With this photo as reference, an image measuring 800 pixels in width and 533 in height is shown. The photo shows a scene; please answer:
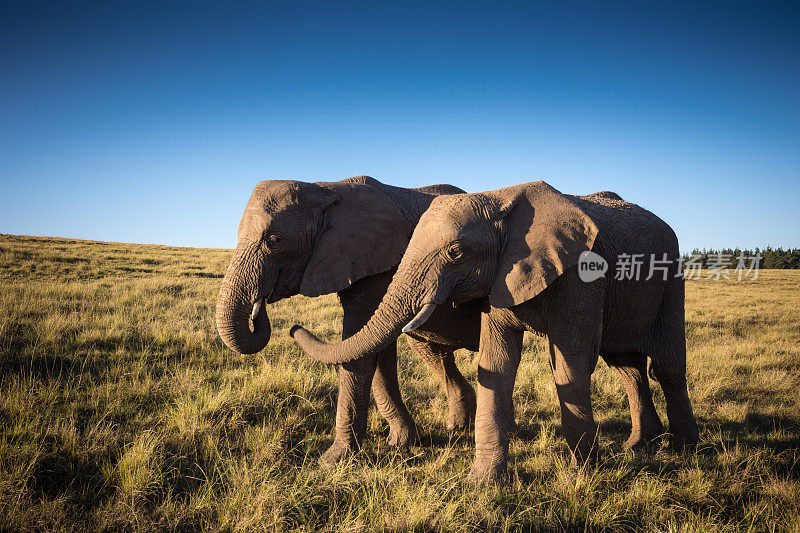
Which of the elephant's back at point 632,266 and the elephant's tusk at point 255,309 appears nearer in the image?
the elephant's tusk at point 255,309

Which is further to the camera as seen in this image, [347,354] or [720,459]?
[720,459]

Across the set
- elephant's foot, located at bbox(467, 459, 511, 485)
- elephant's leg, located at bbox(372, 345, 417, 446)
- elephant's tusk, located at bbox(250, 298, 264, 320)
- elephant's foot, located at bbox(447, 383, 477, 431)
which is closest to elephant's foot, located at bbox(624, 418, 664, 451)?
elephant's foot, located at bbox(447, 383, 477, 431)

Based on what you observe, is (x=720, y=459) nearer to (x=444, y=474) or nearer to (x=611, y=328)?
(x=611, y=328)

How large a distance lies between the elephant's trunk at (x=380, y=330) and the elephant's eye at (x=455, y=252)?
454 millimetres

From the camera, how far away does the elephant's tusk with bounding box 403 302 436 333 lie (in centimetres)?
357

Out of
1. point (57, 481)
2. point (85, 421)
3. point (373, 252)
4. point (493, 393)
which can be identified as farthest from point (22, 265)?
point (493, 393)

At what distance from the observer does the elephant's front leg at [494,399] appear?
3932 millimetres

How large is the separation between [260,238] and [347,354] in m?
1.54

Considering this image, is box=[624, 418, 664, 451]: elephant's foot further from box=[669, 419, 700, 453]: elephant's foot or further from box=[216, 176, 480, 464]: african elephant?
box=[216, 176, 480, 464]: african elephant

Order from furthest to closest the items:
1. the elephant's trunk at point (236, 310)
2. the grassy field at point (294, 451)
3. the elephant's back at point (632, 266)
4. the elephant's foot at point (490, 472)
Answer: the elephant's back at point (632, 266)
the elephant's trunk at point (236, 310)
the elephant's foot at point (490, 472)
the grassy field at point (294, 451)

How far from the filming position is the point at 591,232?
3889mm

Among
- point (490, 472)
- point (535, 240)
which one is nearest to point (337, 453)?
point (490, 472)

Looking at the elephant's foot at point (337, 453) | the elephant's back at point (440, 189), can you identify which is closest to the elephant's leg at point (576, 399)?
the elephant's foot at point (337, 453)

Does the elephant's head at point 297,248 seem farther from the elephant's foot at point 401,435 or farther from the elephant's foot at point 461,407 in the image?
the elephant's foot at point 461,407
